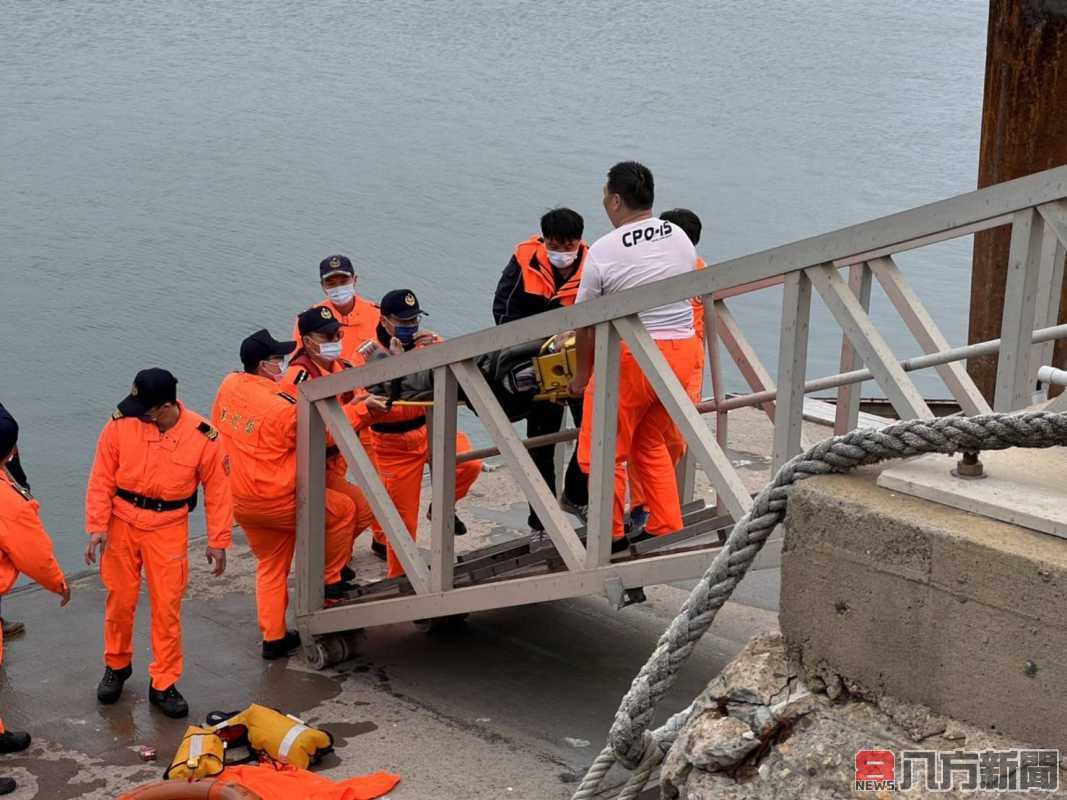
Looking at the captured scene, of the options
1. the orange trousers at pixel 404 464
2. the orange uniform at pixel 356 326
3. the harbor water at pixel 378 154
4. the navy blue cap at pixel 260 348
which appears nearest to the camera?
the navy blue cap at pixel 260 348

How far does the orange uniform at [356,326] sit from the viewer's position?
23.8 ft

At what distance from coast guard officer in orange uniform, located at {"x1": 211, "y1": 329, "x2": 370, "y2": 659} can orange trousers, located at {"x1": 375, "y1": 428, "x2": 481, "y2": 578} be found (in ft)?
1.37

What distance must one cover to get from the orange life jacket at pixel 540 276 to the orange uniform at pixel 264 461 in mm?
1241

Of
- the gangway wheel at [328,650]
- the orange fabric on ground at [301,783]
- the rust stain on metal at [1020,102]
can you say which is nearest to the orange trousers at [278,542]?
the gangway wheel at [328,650]

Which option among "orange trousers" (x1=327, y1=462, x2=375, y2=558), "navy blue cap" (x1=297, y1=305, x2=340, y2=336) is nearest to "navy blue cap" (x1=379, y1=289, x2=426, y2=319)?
"navy blue cap" (x1=297, y1=305, x2=340, y2=336)

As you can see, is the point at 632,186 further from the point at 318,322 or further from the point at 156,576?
the point at 156,576

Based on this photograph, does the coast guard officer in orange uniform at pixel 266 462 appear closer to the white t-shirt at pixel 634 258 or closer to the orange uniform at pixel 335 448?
the orange uniform at pixel 335 448

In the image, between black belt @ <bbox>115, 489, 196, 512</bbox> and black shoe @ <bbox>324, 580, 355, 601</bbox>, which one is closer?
black belt @ <bbox>115, 489, 196, 512</bbox>

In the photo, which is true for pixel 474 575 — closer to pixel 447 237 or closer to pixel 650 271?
pixel 650 271

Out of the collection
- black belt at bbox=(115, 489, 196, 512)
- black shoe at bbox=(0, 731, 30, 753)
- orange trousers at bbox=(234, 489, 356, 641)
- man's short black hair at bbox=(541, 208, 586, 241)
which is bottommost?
black shoe at bbox=(0, 731, 30, 753)

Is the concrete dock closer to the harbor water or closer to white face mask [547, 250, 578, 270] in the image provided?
white face mask [547, 250, 578, 270]

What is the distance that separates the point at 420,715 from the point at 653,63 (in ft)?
61.5

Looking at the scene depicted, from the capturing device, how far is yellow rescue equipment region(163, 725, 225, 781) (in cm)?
504

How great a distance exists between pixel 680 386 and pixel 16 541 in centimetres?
279
